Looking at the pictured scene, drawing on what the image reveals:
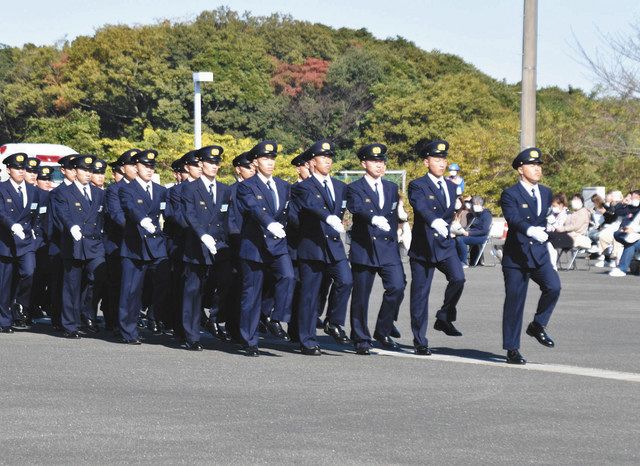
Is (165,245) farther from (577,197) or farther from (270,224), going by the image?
(577,197)

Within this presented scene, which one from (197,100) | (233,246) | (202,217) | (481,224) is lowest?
(481,224)

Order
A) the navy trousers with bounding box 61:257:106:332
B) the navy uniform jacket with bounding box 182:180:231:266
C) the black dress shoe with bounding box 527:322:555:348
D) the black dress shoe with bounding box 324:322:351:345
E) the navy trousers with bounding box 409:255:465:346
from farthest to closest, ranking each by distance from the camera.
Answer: the navy trousers with bounding box 61:257:106:332
the navy uniform jacket with bounding box 182:180:231:266
the black dress shoe with bounding box 324:322:351:345
the navy trousers with bounding box 409:255:465:346
the black dress shoe with bounding box 527:322:555:348

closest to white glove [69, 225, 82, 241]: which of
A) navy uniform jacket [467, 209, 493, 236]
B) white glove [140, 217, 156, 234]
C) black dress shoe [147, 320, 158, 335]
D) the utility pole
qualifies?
white glove [140, 217, 156, 234]

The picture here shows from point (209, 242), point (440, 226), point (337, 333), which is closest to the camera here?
point (440, 226)

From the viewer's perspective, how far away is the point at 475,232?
28.3m

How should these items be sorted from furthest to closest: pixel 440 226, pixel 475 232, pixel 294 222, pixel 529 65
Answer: pixel 475 232 → pixel 529 65 → pixel 294 222 → pixel 440 226

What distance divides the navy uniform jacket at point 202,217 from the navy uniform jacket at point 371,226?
4.94 feet

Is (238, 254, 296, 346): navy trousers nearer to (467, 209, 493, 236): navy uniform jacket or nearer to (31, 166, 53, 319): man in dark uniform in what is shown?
(31, 166, 53, 319): man in dark uniform

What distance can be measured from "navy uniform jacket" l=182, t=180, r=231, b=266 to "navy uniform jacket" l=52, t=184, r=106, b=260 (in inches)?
60.2

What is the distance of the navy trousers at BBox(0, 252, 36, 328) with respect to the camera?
15094 millimetres

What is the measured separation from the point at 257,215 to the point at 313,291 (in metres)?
0.89

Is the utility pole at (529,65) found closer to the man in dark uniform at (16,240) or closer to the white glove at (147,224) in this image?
the man in dark uniform at (16,240)

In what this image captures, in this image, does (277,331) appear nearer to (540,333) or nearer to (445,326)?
(445,326)

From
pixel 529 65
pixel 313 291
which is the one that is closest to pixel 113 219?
pixel 313 291
